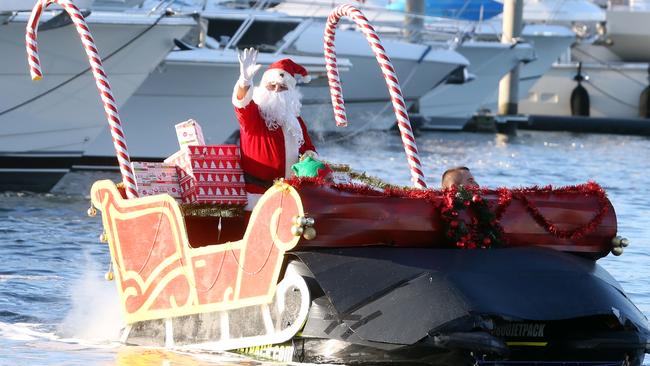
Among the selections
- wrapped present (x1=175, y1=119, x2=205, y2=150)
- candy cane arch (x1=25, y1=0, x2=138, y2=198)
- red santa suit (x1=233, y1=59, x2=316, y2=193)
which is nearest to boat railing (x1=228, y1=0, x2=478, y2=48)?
wrapped present (x1=175, y1=119, x2=205, y2=150)

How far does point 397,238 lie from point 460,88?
2653 centimetres

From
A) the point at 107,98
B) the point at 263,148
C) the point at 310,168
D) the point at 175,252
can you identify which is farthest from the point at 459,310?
the point at 107,98

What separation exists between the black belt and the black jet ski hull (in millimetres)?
1460

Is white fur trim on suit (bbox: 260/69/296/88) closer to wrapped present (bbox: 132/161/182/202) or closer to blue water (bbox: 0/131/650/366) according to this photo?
wrapped present (bbox: 132/161/182/202)

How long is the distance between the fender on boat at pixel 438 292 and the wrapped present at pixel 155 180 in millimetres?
1896

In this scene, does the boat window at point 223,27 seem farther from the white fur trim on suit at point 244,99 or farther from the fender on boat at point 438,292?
the fender on boat at point 438,292

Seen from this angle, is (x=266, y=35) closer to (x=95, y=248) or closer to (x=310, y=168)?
(x=95, y=248)

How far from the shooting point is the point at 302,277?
23.3 feet

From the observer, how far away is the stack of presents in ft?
28.6

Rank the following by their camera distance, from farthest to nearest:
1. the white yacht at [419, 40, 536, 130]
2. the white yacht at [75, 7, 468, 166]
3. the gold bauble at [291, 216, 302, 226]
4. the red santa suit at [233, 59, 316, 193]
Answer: the white yacht at [419, 40, 536, 130] < the white yacht at [75, 7, 468, 166] < the red santa suit at [233, 59, 316, 193] < the gold bauble at [291, 216, 302, 226]

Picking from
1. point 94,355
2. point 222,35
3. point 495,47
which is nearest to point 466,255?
point 94,355

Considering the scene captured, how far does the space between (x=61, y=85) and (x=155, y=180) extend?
817 cm

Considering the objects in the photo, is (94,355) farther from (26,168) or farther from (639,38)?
(639,38)

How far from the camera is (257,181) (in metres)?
8.65
